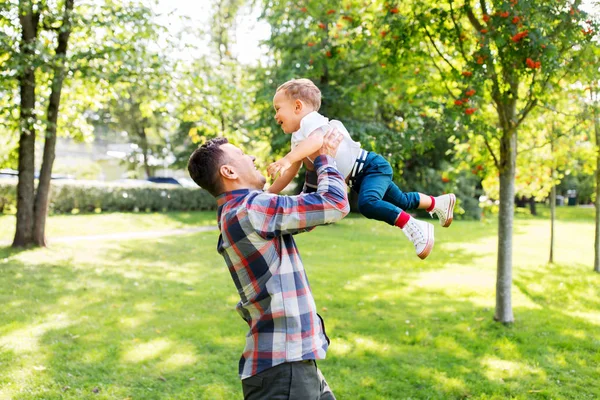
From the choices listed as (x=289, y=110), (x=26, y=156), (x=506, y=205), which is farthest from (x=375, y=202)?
(x=26, y=156)

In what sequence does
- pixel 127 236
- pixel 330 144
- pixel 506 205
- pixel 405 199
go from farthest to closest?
pixel 127 236, pixel 506 205, pixel 405 199, pixel 330 144

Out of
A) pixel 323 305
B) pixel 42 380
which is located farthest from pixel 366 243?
pixel 42 380

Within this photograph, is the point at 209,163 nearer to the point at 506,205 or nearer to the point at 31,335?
the point at 31,335

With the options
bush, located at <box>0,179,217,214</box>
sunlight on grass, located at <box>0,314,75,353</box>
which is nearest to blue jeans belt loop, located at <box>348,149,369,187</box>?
sunlight on grass, located at <box>0,314,75,353</box>

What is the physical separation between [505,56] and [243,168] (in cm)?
414

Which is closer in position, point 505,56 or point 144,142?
point 505,56

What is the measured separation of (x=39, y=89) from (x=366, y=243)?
9822 mm

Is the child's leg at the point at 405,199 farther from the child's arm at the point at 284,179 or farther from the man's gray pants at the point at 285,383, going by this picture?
the man's gray pants at the point at 285,383

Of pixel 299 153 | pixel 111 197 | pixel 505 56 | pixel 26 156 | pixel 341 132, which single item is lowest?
pixel 111 197

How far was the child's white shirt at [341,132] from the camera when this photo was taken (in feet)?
8.38

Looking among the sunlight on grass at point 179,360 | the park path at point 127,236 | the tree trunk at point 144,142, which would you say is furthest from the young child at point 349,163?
the tree trunk at point 144,142

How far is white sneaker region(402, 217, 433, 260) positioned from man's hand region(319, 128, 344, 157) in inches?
23.8

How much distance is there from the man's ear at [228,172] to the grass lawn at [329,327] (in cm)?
316

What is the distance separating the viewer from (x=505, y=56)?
546 centimetres
